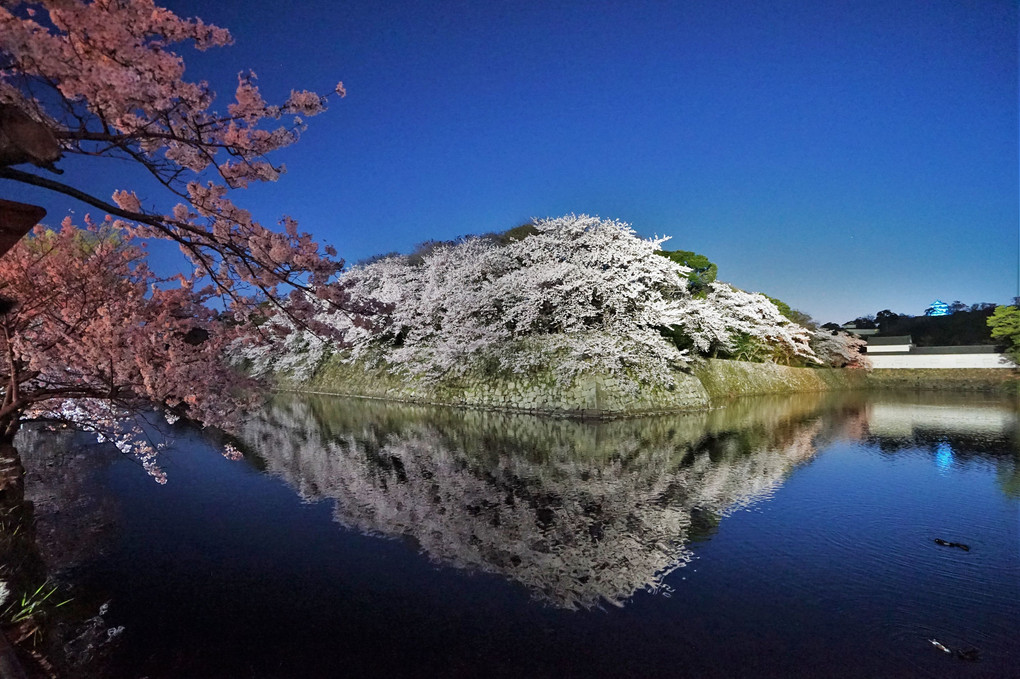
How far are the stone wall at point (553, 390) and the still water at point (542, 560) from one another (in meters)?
6.80

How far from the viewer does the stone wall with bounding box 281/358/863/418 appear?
60.7 ft

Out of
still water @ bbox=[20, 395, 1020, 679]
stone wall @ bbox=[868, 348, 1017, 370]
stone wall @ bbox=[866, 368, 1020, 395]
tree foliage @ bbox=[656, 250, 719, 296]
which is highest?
tree foliage @ bbox=[656, 250, 719, 296]

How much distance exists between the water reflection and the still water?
0.06 metres

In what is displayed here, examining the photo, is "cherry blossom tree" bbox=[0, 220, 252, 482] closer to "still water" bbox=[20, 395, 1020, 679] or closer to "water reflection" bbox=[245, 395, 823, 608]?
"still water" bbox=[20, 395, 1020, 679]

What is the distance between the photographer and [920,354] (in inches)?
1615

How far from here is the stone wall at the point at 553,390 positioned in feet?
60.7

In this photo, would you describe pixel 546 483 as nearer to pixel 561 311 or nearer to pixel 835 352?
pixel 561 311

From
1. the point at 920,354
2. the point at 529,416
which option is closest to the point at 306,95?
the point at 529,416

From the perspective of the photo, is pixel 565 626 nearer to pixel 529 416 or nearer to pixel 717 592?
pixel 717 592

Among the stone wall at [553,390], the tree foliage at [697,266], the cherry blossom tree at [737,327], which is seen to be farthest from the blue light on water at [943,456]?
the tree foliage at [697,266]

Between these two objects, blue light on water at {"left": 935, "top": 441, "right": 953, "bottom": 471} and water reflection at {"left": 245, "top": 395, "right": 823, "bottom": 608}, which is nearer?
water reflection at {"left": 245, "top": 395, "right": 823, "bottom": 608}

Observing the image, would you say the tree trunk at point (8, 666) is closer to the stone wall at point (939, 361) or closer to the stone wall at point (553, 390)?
the stone wall at point (553, 390)

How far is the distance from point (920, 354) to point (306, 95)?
52136 millimetres

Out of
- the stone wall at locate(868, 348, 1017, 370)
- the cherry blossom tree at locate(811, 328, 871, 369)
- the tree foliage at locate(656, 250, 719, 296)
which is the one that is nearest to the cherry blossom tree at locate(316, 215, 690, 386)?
the tree foliage at locate(656, 250, 719, 296)
